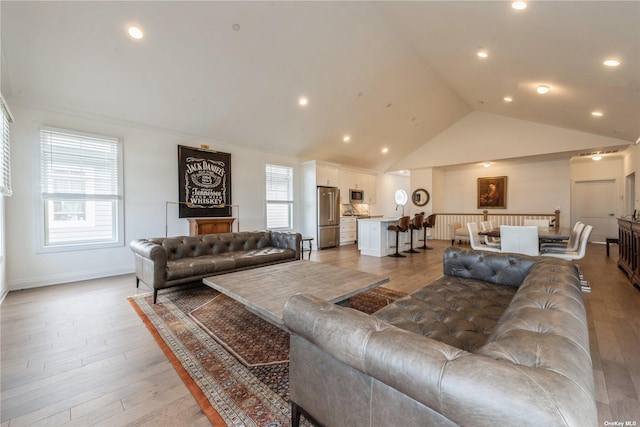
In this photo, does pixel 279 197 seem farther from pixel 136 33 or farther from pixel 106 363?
pixel 106 363

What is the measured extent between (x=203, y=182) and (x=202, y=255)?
6.89 feet

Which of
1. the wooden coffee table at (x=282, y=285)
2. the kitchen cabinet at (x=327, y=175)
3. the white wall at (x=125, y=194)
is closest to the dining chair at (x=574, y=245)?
the wooden coffee table at (x=282, y=285)

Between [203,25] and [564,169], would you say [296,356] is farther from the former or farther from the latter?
[564,169]

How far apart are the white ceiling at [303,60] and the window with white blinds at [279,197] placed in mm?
1126

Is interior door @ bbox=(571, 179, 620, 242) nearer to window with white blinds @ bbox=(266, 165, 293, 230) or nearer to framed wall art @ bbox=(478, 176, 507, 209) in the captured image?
framed wall art @ bbox=(478, 176, 507, 209)

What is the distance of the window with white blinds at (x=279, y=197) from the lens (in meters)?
6.84

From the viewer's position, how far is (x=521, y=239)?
3.83 metres

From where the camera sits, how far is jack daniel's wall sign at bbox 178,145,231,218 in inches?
206

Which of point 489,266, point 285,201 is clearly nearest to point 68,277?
point 285,201

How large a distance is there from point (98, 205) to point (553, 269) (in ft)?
19.2

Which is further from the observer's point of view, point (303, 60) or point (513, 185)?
point (513, 185)

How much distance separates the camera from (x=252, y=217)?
21.0 ft

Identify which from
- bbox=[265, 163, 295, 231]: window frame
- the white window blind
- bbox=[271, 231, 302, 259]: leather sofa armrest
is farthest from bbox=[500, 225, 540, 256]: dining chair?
the white window blind

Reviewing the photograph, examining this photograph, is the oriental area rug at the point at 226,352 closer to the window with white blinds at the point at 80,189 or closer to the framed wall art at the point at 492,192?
the window with white blinds at the point at 80,189
